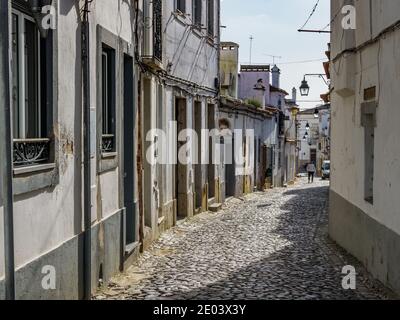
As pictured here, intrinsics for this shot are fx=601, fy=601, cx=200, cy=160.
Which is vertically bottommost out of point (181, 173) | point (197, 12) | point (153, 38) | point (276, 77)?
point (181, 173)

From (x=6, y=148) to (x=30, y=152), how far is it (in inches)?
32.5

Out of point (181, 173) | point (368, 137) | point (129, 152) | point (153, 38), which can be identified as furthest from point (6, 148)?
point (181, 173)

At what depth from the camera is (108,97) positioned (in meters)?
8.28

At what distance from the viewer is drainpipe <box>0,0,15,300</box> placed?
434 cm

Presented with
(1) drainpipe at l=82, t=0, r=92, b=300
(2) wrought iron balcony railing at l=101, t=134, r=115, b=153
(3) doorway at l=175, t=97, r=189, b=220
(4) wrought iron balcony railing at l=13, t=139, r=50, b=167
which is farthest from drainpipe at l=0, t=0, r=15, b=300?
(3) doorway at l=175, t=97, r=189, b=220

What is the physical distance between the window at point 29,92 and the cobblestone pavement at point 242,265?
2429 millimetres

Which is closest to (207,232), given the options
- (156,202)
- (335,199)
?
(156,202)

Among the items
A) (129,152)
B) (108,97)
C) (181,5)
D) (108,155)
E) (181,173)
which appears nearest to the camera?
(108,155)

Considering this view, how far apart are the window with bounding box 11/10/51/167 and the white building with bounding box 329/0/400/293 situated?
13.3 feet

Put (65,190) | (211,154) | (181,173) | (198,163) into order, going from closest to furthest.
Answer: (65,190) < (181,173) < (198,163) < (211,154)

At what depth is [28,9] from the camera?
17.0 feet

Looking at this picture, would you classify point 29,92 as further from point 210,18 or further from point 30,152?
point 210,18

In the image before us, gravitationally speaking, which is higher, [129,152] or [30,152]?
[30,152]
